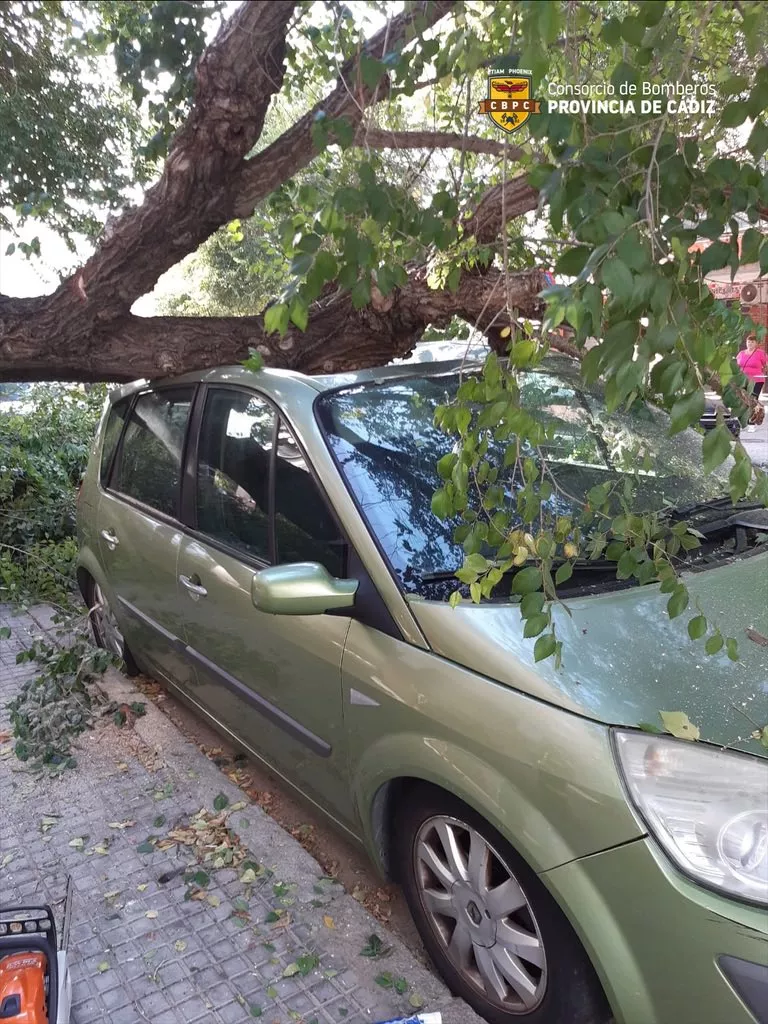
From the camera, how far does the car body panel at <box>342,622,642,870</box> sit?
165cm

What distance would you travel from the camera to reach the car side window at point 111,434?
4043mm

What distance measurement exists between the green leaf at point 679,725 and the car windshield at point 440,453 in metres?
0.70

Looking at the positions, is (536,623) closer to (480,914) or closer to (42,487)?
(480,914)

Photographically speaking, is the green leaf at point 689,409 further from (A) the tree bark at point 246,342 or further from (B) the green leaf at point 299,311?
(A) the tree bark at point 246,342

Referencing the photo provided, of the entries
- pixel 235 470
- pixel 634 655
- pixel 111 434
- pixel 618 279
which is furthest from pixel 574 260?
pixel 111 434

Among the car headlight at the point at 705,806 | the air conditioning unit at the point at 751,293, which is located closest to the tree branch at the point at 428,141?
the air conditioning unit at the point at 751,293

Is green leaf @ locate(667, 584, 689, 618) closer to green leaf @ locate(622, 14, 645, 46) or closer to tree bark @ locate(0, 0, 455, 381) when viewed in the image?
green leaf @ locate(622, 14, 645, 46)

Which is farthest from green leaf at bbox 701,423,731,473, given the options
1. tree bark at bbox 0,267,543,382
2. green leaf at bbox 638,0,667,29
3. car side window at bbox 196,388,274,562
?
tree bark at bbox 0,267,543,382

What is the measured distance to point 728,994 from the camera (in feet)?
4.85

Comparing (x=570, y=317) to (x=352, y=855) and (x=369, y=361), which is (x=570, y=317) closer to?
(x=352, y=855)

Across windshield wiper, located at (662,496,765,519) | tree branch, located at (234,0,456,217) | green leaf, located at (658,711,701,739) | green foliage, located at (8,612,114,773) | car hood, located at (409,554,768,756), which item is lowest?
green foliage, located at (8,612,114,773)

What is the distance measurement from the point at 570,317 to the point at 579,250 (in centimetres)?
28

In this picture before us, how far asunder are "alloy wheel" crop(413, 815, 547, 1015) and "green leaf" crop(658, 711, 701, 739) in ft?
1.77

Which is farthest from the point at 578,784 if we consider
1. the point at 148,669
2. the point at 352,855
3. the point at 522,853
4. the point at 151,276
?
the point at 151,276
